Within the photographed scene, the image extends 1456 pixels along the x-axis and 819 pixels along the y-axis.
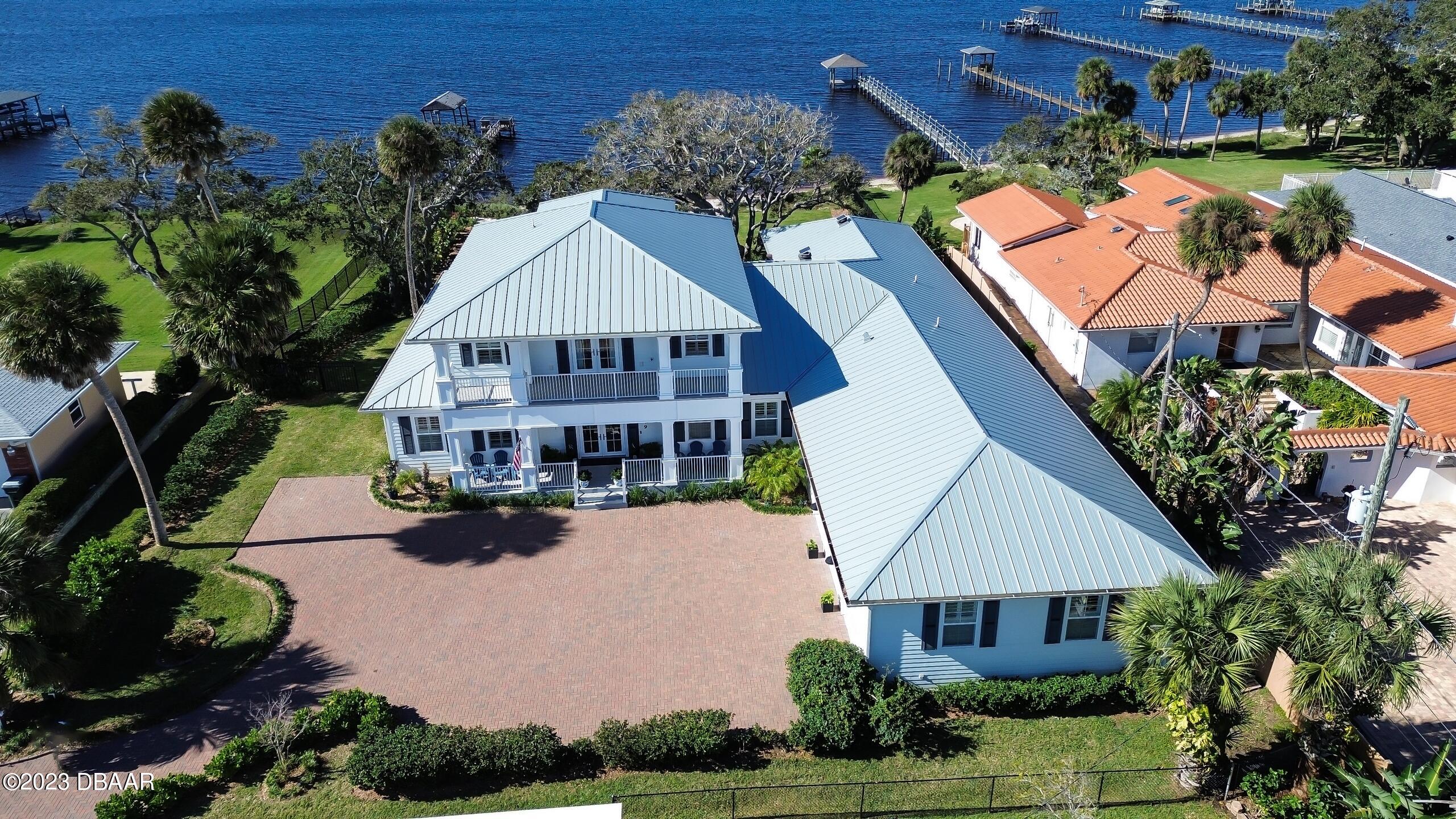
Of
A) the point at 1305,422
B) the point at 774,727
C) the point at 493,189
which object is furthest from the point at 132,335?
the point at 1305,422

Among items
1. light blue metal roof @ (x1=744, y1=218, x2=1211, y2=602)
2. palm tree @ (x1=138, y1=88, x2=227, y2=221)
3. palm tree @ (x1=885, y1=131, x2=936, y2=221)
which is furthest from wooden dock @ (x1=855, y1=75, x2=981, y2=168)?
palm tree @ (x1=138, y1=88, x2=227, y2=221)

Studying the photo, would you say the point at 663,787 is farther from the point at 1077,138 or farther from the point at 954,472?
the point at 1077,138

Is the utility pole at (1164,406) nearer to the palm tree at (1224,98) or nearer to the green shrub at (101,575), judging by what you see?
the green shrub at (101,575)

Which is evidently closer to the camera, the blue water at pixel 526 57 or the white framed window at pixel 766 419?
the white framed window at pixel 766 419

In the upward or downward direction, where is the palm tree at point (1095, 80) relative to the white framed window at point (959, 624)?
upward

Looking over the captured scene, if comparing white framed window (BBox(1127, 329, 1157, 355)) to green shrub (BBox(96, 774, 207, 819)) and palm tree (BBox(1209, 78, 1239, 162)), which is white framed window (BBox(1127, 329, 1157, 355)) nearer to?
green shrub (BBox(96, 774, 207, 819))

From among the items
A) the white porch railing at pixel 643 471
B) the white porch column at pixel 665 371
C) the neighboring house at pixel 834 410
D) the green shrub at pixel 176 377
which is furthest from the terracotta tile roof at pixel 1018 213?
the green shrub at pixel 176 377
